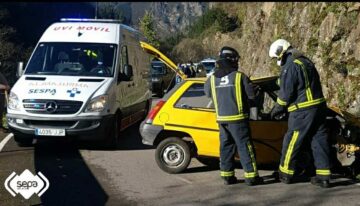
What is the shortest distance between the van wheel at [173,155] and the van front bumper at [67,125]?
5.75ft

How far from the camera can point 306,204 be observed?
6438 mm

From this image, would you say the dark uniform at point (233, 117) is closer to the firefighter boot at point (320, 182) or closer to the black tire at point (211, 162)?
the firefighter boot at point (320, 182)

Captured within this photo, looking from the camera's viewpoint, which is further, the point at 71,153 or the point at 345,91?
the point at 345,91

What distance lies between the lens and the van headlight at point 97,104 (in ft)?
31.1

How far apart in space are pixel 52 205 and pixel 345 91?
8201mm

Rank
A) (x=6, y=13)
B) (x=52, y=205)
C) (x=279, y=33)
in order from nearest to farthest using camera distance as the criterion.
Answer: (x=52, y=205), (x=279, y=33), (x=6, y=13)

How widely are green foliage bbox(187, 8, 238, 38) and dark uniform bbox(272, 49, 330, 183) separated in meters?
49.2

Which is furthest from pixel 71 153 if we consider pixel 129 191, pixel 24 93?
pixel 129 191

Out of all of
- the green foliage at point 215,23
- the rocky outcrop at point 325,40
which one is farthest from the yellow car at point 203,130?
the green foliage at point 215,23

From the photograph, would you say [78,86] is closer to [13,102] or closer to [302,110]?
[13,102]

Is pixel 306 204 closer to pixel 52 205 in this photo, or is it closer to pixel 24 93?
pixel 52 205

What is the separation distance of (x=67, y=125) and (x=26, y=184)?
2606 millimetres

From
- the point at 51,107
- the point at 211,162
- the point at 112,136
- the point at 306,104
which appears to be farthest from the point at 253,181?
the point at 51,107

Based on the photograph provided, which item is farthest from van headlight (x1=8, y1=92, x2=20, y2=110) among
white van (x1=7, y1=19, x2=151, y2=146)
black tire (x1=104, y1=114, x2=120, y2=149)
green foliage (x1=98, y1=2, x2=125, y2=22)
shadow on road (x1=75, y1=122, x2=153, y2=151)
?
green foliage (x1=98, y1=2, x2=125, y2=22)
